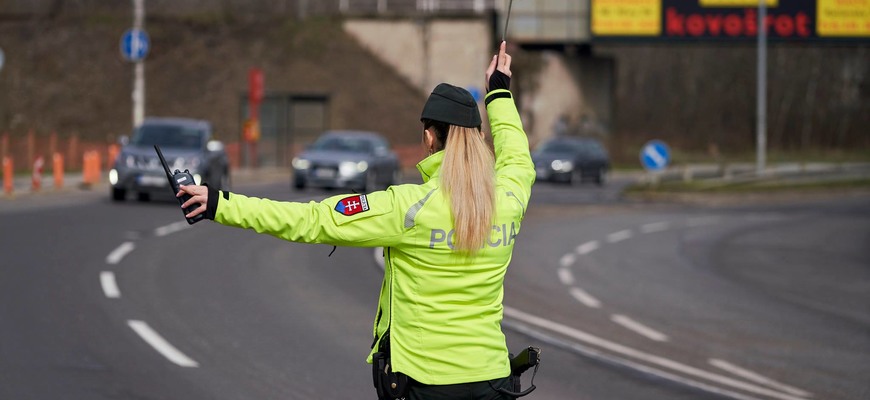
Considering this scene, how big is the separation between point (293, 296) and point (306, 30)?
48523mm

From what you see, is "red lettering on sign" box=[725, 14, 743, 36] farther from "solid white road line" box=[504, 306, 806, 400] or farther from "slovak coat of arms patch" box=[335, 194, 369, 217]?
"slovak coat of arms patch" box=[335, 194, 369, 217]

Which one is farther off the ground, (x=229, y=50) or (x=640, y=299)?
(x=229, y=50)

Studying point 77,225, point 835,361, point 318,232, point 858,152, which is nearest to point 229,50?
point 858,152

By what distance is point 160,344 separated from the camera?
10289 mm

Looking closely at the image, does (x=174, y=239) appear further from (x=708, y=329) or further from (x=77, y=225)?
(x=708, y=329)

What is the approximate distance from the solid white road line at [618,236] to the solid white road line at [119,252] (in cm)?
797

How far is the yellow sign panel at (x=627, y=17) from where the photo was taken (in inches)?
1973

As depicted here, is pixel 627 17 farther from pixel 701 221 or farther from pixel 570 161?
pixel 701 221

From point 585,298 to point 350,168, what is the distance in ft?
58.2

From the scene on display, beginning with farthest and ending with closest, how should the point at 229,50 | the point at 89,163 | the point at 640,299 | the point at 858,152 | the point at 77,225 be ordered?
the point at 858,152 < the point at 229,50 < the point at 89,163 < the point at 77,225 < the point at 640,299

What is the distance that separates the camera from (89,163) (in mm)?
32875

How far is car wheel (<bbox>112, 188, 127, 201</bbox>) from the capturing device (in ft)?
87.8

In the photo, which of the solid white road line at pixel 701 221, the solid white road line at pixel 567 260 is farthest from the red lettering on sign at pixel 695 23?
the solid white road line at pixel 567 260

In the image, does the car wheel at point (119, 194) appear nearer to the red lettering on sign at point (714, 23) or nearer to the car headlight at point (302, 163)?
the car headlight at point (302, 163)
